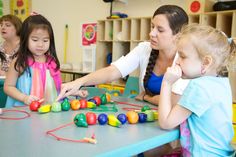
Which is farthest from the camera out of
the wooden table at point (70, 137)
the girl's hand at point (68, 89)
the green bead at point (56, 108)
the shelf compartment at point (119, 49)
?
the shelf compartment at point (119, 49)

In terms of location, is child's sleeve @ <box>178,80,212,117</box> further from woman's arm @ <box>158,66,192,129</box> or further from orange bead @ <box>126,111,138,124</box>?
orange bead @ <box>126,111,138,124</box>

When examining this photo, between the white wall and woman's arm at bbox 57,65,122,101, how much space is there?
1960 millimetres

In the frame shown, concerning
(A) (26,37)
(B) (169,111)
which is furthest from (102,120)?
(A) (26,37)

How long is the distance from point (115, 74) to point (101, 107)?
39 cm

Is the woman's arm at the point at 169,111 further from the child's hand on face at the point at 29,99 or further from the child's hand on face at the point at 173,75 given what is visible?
the child's hand on face at the point at 29,99

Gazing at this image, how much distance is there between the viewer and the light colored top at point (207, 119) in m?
0.84

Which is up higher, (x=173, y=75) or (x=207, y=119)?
(x=173, y=75)

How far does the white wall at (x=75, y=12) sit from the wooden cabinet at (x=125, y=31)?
32cm

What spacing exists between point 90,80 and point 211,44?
25.7 inches

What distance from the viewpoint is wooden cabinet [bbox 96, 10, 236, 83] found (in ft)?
8.17

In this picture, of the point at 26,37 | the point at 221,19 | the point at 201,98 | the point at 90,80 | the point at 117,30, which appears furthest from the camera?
the point at 117,30

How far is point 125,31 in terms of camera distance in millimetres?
3133

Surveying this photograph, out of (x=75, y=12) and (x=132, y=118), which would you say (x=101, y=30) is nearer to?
(x=75, y=12)

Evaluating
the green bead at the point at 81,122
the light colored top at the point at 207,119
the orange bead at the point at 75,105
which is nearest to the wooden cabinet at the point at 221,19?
the light colored top at the point at 207,119
